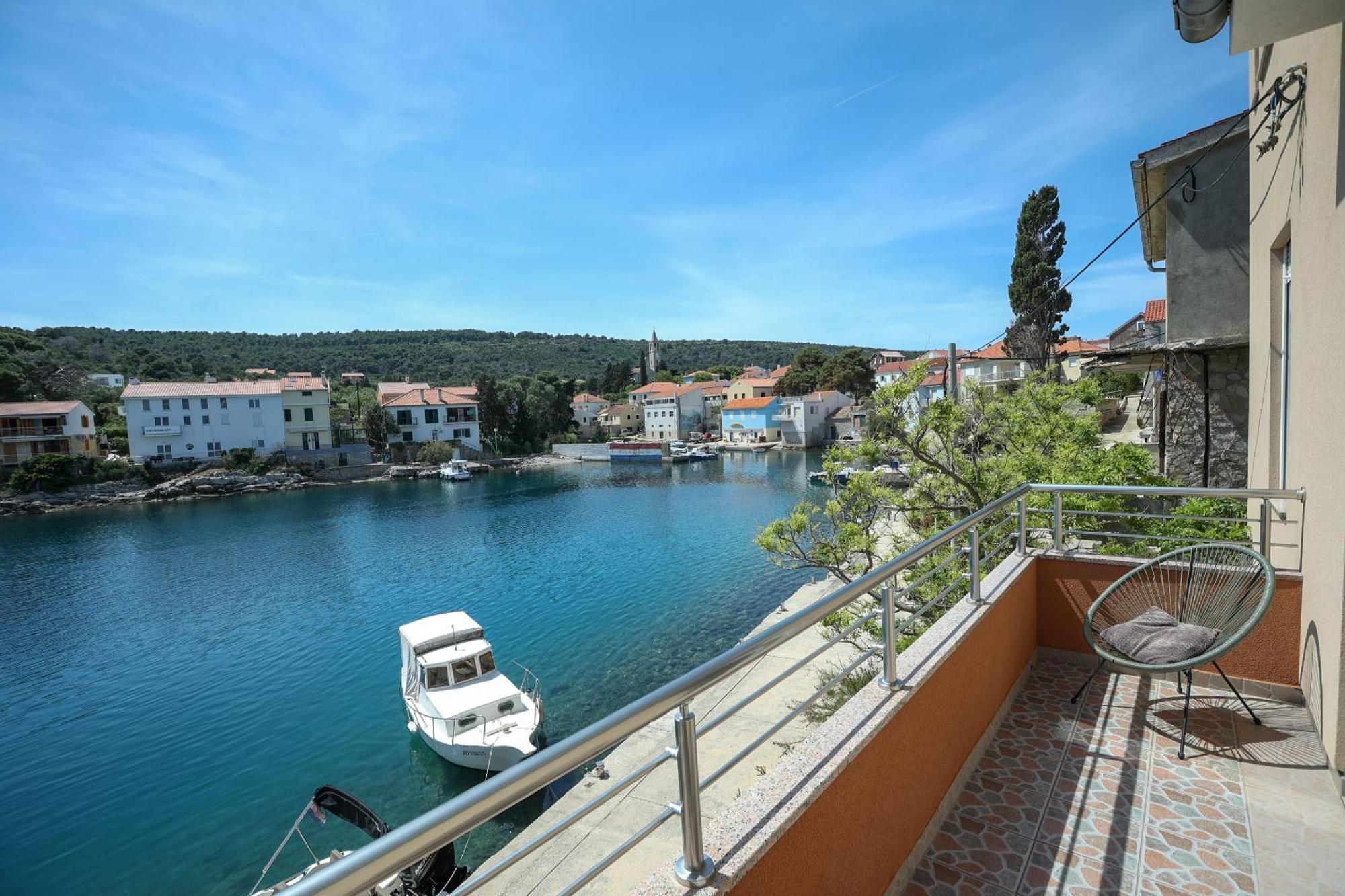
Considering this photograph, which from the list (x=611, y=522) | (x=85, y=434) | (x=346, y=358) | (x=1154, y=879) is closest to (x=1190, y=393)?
(x=1154, y=879)

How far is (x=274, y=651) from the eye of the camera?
15.7 metres

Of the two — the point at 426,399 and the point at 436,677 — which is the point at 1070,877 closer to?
the point at 436,677

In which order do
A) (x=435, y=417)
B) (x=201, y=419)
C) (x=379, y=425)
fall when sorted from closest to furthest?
1. (x=201, y=419)
2. (x=379, y=425)
3. (x=435, y=417)

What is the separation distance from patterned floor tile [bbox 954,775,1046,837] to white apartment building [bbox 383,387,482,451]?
59.5 metres

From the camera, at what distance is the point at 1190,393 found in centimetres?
884

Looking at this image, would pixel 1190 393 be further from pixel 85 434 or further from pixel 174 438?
pixel 85 434

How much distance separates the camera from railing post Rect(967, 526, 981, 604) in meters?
3.56

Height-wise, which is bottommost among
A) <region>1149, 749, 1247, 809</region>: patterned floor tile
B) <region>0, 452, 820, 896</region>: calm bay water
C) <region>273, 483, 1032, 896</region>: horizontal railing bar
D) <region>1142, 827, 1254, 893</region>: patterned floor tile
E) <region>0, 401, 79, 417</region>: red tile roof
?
<region>0, 452, 820, 896</region>: calm bay water

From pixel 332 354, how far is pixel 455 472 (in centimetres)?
5953

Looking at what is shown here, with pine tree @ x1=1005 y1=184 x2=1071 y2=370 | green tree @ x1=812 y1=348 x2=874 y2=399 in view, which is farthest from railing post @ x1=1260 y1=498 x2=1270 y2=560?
green tree @ x1=812 y1=348 x2=874 y2=399

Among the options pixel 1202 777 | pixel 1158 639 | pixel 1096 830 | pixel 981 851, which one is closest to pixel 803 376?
pixel 1158 639

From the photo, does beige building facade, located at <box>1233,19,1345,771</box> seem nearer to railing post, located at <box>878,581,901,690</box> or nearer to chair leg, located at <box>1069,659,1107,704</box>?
chair leg, located at <box>1069,659,1107,704</box>

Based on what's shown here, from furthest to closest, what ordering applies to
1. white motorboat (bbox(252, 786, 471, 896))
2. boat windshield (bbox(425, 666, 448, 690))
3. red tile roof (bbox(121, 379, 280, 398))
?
red tile roof (bbox(121, 379, 280, 398)) < boat windshield (bbox(425, 666, 448, 690)) < white motorboat (bbox(252, 786, 471, 896))

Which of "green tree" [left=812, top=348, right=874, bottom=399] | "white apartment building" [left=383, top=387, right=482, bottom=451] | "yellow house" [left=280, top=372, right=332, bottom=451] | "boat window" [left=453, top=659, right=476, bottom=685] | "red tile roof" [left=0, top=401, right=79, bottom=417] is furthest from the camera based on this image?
"green tree" [left=812, top=348, right=874, bottom=399]
